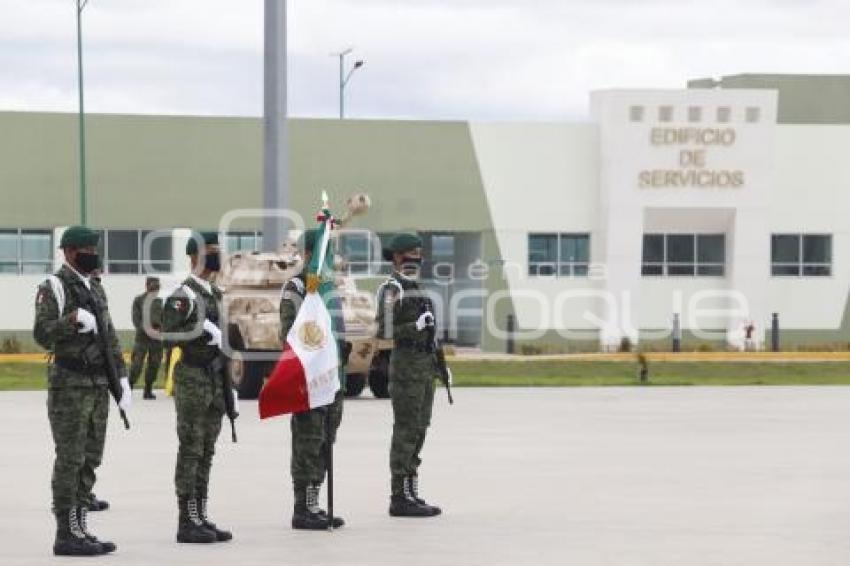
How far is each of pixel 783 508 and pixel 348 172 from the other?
40.4 metres

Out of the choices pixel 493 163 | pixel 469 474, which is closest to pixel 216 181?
pixel 493 163

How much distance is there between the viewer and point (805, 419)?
27125 mm

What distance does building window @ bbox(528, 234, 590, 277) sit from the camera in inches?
2247

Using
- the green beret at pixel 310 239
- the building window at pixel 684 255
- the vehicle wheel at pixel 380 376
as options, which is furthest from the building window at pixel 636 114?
the green beret at pixel 310 239

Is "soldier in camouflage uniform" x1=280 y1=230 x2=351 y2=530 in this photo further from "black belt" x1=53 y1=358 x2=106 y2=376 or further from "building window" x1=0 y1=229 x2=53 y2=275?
"building window" x1=0 y1=229 x2=53 y2=275

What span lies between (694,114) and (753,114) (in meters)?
1.62

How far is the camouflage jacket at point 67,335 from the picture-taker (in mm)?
12688

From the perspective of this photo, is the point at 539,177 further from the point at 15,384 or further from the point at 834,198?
the point at 15,384

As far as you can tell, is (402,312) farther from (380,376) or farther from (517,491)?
(380,376)

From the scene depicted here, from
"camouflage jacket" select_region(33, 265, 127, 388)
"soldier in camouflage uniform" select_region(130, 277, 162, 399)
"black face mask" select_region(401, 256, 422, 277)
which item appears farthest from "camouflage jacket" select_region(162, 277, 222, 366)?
"soldier in camouflage uniform" select_region(130, 277, 162, 399)

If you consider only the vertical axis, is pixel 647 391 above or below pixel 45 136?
below

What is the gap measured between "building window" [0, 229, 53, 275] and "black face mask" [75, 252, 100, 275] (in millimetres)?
42503

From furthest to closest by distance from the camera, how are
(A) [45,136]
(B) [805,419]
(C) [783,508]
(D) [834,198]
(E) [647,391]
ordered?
(D) [834,198] < (A) [45,136] < (E) [647,391] < (B) [805,419] < (C) [783,508]

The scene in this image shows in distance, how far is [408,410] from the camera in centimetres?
1529
